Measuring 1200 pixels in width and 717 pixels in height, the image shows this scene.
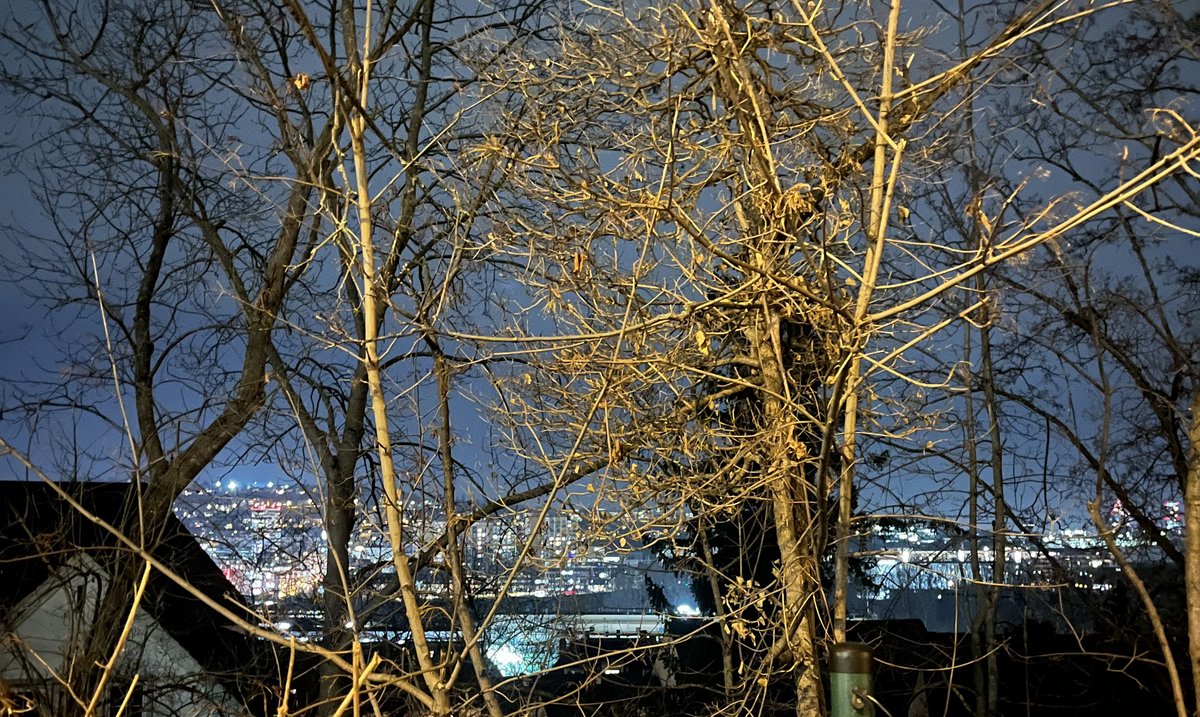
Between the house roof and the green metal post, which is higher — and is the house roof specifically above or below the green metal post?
above

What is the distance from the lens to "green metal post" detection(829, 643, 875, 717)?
231 centimetres

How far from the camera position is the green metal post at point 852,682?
2.31 meters

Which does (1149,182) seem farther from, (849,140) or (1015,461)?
(1015,461)

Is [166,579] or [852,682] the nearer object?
[852,682]

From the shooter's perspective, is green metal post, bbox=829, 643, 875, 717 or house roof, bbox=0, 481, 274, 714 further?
house roof, bbox=0, 481, 274, 714

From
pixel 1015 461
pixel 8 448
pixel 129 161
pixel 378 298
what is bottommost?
pixel 8 448

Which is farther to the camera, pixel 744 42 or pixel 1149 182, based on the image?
pixel 744 42

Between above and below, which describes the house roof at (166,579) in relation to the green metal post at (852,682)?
above

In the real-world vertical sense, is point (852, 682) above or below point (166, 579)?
below

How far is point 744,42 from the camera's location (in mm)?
3709

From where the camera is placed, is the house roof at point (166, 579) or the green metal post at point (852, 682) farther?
the house roof at point (166, 579)

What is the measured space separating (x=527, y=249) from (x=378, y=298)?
183 centimetres

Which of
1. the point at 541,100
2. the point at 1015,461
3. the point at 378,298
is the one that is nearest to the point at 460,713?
the point at 378,298

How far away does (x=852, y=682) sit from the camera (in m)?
2.31
